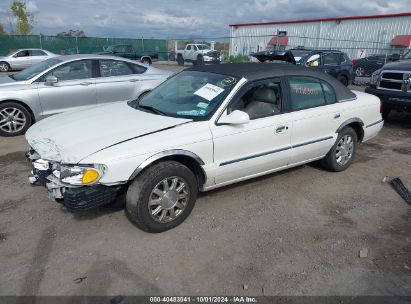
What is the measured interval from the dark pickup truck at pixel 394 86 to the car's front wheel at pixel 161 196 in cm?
587

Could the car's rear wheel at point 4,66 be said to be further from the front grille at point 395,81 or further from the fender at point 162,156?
the fender at point 162,156

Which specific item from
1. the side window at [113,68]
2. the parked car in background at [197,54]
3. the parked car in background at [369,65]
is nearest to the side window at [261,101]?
the side window at [113,68]

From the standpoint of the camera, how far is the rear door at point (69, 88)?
6.68 m

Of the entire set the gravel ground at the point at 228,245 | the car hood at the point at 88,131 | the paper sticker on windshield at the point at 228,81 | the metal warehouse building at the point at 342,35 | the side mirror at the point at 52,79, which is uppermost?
the metal warehouse building at the point at 342,35

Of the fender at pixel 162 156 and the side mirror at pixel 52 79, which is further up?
the side mirror at pixel 52 79

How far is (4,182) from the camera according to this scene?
467cm

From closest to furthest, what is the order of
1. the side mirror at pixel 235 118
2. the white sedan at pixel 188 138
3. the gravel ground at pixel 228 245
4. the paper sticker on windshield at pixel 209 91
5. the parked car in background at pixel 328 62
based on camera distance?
the gravel ground at pixel 228 245
the white sedan at pixel 188 138
the side mirror at pixel 235 118
the paper sticker on windshield at pixel 209 91
the parked car in background at pixel 328 62

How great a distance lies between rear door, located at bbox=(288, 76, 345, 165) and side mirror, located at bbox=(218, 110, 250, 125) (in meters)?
0.94

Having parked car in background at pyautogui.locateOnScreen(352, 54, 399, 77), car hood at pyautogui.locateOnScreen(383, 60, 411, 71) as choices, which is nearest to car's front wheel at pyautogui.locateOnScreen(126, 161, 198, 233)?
car hood at pyautogui.locateOnScreen(383, 60, 411, 71)

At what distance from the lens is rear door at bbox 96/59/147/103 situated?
7223 millimetres

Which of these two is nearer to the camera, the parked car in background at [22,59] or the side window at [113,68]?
the side window at [113,68]

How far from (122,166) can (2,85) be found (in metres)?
4.85

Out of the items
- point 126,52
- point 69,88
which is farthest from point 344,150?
point 126,52

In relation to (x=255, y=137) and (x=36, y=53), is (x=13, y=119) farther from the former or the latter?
(x=36, y=53)
